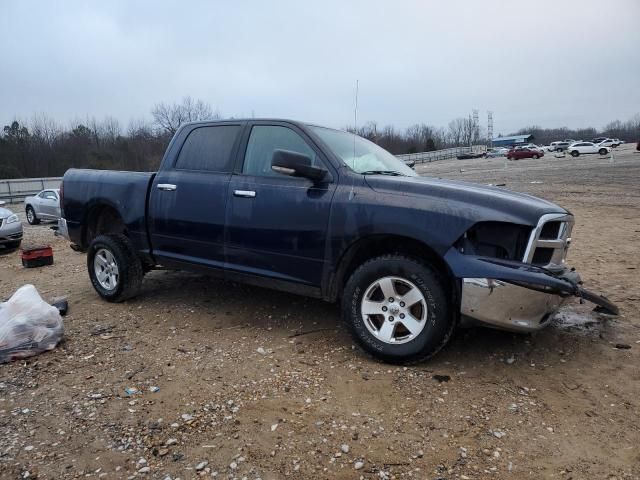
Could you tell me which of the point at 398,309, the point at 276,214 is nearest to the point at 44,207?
the point at 276,214

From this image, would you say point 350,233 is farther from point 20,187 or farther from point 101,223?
point 20,187

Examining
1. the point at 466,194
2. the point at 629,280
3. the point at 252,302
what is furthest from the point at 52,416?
the point at 629,280

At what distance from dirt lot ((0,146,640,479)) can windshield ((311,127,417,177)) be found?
1.46 m

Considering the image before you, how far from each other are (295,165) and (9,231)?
8912 mm

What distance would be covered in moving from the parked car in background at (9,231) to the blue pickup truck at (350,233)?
6.26 meters

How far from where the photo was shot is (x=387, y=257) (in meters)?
3.54

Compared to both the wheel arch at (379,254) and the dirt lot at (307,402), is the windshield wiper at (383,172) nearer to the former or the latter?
the wheel arch at (379,254)

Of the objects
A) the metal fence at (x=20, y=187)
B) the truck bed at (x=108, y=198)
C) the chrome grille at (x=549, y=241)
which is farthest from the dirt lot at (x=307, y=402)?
the metal fence at (x=20, y=187)

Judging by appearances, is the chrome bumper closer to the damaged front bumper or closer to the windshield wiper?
the damaged front bumper

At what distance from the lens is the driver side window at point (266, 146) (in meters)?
4.09

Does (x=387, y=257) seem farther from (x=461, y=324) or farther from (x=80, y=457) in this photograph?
(x=80, y=457)

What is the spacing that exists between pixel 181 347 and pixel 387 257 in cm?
188

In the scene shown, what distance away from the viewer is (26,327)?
12.8 ft

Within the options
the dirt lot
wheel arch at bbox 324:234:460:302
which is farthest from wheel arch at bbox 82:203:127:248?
wheel arch at bbox 324:234:460:302
